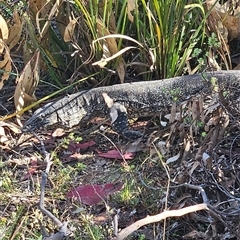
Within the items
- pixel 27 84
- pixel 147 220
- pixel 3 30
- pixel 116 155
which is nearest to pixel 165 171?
pixel 116 155

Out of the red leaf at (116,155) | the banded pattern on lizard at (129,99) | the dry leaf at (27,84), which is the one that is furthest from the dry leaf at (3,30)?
the red leaf at (116,155)

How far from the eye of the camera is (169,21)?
4.36 meters

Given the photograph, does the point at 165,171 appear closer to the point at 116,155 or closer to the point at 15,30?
the point at 116,155

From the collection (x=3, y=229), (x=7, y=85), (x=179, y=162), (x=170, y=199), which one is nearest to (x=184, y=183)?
(x=170, y=199)

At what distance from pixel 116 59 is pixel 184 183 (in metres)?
1.98

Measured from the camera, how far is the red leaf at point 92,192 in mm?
3043

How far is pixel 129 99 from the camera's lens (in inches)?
184

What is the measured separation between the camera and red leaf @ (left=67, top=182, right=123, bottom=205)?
304 centimetres

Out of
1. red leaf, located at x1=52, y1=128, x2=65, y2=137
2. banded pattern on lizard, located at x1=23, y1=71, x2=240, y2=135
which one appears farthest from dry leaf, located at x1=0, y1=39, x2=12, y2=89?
red leaf, located at x1=52, y1=128, x2=65, y2=137

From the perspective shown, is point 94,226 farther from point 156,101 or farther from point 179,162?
point 156,101

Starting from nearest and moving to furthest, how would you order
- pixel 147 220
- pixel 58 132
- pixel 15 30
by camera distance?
1. pixel 147 220
2. pixel 58 132
3. pixel 15 30

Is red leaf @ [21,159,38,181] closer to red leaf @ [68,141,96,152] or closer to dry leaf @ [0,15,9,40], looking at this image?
red leaf @ [68,141,96,152]

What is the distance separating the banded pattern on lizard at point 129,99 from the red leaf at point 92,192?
4.39 ft

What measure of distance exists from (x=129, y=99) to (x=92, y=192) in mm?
1678
